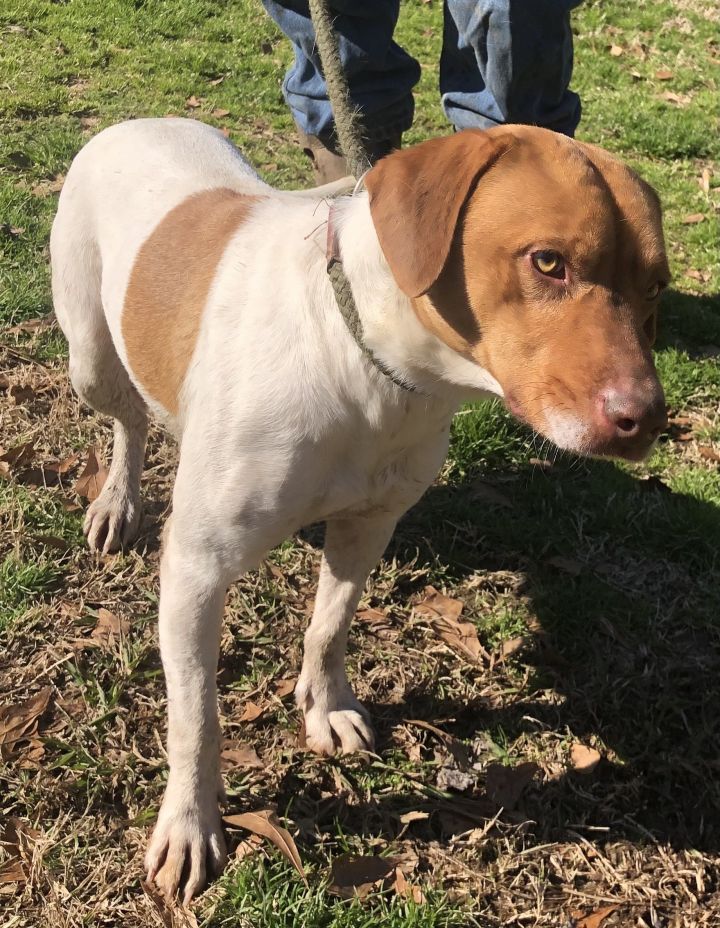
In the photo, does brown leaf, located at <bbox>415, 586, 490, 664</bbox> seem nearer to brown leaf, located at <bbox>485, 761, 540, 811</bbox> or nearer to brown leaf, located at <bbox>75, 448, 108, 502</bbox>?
brown leaf, located at <bbox>485, 761, 540, 811</bbox>

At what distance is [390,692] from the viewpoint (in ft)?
10.7

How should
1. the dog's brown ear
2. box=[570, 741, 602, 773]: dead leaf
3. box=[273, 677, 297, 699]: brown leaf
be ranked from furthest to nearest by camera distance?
1. box=[273, 677, 297, 699]: brown leaf
2. box=[570, 741, 602, 773]: dead leaf
3. the dog's brown ear

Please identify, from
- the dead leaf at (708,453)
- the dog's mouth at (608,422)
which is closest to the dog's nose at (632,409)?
the dog's mouth at (608,422)

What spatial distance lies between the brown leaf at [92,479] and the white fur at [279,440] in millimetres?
954

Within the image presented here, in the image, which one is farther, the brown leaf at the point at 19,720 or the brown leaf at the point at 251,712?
the brown leaf at the point at 251,712

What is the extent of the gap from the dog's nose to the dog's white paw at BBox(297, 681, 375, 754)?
5.07 ft

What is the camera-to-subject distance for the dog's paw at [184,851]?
2.55 m

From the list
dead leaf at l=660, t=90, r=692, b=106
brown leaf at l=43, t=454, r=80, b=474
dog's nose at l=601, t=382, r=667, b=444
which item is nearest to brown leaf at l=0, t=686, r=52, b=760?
brown leaf at l=43, t=454, r=80, b=474

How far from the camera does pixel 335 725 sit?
9.78 feet

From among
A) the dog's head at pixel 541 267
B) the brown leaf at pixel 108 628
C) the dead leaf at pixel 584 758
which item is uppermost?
the dog's head at pixel 541 267

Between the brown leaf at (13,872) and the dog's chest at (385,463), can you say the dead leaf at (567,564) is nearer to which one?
the dog's chest at (385,463)

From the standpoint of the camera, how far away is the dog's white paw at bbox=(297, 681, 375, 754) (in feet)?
9.74

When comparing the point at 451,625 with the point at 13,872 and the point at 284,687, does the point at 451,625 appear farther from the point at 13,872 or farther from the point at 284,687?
the point at 13,872

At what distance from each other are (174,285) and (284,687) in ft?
4.69
